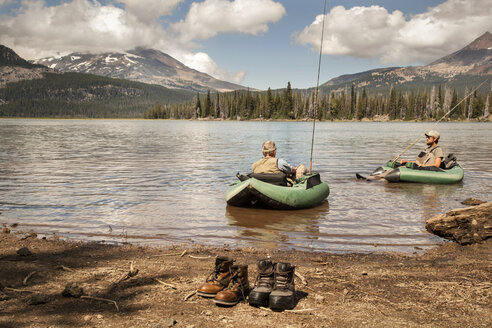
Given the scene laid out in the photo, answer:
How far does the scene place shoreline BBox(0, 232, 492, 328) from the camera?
12.9 ft

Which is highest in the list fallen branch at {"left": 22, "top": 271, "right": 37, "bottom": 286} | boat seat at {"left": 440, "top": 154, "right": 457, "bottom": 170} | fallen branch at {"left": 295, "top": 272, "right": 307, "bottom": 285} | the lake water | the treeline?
the treeline

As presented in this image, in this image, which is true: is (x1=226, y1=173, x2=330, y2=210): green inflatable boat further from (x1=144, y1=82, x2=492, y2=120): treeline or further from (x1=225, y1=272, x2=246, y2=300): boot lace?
(x1=144, y1=82, x2=492, y2=120): treeline

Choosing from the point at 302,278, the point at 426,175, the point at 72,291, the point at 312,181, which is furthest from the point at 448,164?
the point at 72,291

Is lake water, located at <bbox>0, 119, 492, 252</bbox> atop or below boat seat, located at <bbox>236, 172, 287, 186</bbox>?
below

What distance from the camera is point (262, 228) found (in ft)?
29.5

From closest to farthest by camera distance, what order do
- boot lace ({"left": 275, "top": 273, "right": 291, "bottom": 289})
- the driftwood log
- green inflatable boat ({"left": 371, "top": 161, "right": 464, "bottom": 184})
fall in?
1. boot lace ({"left": 275, "top": 273, "right": 291, "bottom": 289})
2. the driftwood log
3. green inflatable boat ({"left": 371, "top": 161, "right": 464, "bottom": 184})

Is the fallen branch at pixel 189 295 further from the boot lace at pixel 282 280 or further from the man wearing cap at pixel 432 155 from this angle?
the man wearing cap at pixel 432 155

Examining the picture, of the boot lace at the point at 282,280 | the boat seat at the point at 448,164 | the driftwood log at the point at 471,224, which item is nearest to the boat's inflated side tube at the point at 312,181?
the driftwood log at the point at 471,224

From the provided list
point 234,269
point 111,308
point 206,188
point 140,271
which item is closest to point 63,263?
point 140,271

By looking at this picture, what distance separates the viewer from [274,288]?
173 inches

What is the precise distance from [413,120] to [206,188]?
150308 mm

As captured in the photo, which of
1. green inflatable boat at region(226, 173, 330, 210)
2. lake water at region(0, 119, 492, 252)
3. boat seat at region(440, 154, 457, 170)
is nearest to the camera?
lake water at region(0, 119, 492, 252)

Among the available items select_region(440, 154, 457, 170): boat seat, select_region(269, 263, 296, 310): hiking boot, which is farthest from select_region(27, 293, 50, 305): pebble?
select_region(440, 154, 457, 170): boat seat

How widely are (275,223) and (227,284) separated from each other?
16.2 ft
